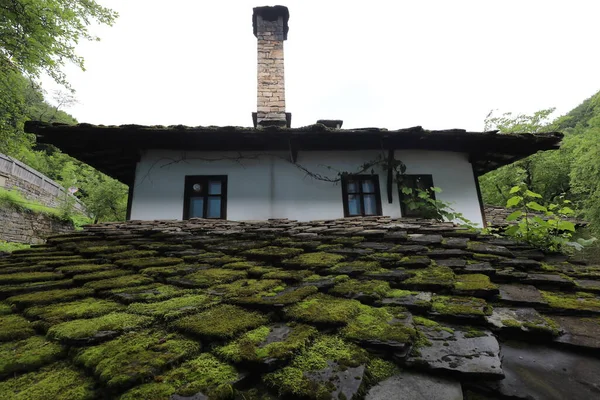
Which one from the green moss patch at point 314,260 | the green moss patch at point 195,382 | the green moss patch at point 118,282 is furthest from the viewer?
the green moss patch at point 314,260

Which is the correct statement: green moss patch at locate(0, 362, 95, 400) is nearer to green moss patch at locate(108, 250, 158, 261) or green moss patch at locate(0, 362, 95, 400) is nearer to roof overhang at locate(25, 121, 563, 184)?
green moss patch at locate(108, 250, 158, 261)

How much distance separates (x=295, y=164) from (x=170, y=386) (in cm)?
481

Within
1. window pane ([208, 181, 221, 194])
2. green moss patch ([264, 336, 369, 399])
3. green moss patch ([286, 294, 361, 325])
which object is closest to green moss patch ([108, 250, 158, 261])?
green moss patch ([286, 294, 361, 325])

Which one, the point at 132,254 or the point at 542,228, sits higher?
the point at 542,228

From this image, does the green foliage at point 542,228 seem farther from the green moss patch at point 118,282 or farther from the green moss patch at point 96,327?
the green moss patch at point 118,282

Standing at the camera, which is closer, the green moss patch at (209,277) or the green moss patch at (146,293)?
the green moss patch at (146,293)

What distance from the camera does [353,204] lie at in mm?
5371

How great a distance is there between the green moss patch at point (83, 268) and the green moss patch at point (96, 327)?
100 cm

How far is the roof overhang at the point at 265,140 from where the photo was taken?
14.3 feet

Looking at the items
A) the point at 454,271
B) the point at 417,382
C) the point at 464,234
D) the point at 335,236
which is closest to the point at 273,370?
the point at 417,382

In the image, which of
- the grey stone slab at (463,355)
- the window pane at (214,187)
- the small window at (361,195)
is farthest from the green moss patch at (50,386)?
the small window at (361,195)

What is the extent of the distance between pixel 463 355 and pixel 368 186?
4.66 metres

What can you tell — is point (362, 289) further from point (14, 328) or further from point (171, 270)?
point (14, 328)

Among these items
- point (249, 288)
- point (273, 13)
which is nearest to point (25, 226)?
point (273, 13)
